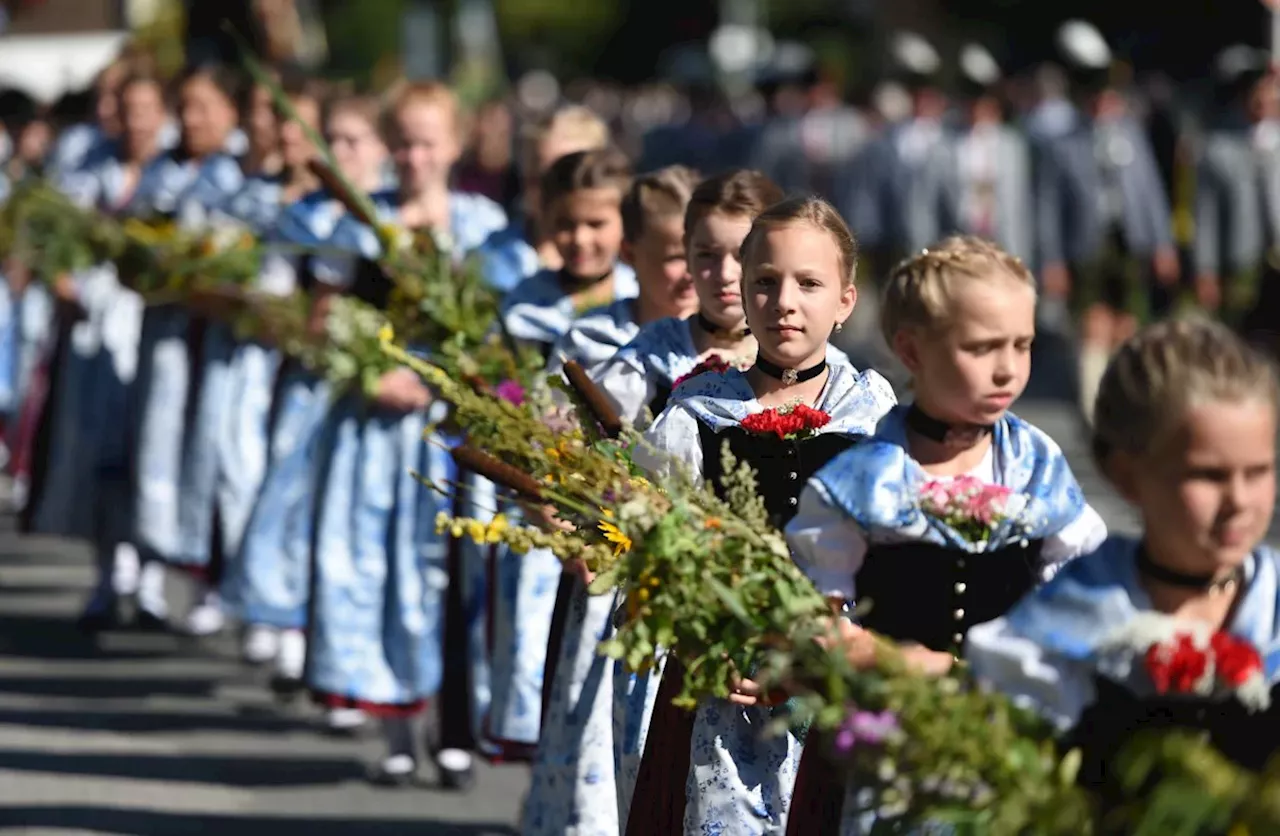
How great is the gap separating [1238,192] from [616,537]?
51.9 ft

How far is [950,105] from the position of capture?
2981 cm

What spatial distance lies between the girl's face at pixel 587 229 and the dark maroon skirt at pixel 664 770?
83.2 inches

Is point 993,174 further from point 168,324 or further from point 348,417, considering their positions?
point 348,417

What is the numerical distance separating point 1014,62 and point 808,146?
14.6 metres

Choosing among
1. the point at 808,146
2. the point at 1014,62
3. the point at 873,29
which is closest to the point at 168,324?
the point at 808,146

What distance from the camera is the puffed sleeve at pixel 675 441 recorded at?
5.32 metres

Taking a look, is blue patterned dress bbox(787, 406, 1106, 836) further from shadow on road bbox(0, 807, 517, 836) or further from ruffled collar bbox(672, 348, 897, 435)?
shadow on road bbox(0, 807, 517, 836)

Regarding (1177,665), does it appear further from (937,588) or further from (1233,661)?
(937,588)

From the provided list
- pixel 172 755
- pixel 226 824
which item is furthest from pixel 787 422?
pixel 172 755

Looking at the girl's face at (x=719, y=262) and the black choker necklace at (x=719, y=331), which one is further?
the black choker necklace at (x=719, y=331)

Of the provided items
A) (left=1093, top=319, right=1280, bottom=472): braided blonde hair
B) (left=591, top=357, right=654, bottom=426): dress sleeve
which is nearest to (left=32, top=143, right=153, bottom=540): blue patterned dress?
(left=591, top=357, right=654, bottom=426): dress sleeve

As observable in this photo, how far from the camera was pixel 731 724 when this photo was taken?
17.3 ft

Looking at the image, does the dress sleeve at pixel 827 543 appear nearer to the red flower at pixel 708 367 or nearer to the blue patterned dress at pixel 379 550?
the red flower at pixel 708 367

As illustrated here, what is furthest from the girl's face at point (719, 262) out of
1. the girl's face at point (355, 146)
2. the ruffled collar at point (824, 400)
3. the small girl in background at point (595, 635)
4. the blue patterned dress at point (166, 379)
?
the blue patterned dress at point (166, 379)
